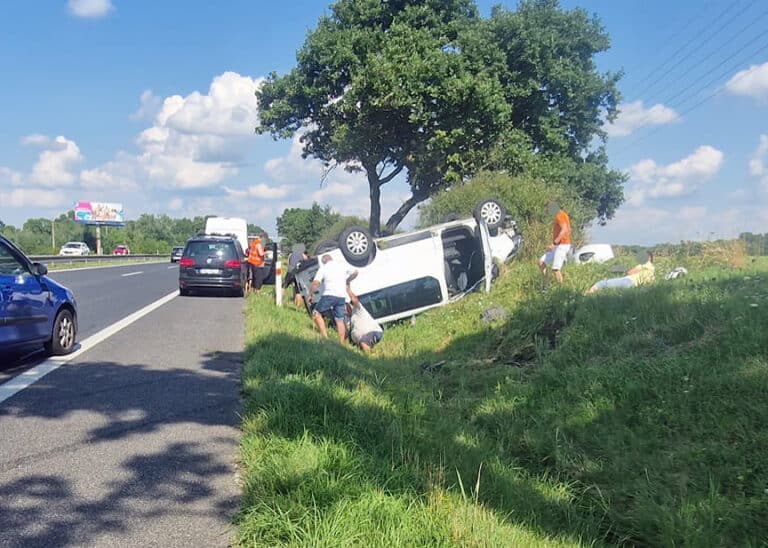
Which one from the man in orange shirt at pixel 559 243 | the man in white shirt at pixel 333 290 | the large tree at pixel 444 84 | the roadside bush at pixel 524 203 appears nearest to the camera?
the man in white shirt at pixel 333 290

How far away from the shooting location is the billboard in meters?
85.3

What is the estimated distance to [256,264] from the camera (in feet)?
59.0

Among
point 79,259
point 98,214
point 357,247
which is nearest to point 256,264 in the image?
point 357,247

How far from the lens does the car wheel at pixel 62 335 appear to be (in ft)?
24.6

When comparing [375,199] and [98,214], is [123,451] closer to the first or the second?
[375,199]

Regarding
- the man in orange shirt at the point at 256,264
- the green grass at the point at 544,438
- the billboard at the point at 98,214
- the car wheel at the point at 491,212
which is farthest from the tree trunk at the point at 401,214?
the billboard at the point at 98,214

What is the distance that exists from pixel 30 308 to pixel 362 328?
4.97 metres

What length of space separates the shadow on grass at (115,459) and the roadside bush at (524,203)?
9799 millimetres

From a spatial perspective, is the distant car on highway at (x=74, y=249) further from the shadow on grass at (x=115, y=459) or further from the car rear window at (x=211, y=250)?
the shadow on grass at (x=115, y=459)

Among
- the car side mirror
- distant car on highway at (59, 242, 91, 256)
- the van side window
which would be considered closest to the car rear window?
the van side window

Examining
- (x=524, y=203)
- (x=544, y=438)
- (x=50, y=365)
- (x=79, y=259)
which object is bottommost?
(x=544, y=438)

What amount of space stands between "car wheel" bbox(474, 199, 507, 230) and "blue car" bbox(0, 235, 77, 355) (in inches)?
314

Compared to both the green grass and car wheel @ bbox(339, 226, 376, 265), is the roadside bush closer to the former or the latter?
car wheel @ bbox(339, 226, 376, 265)

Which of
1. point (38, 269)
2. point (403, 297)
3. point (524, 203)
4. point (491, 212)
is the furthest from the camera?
point (524, 203)
